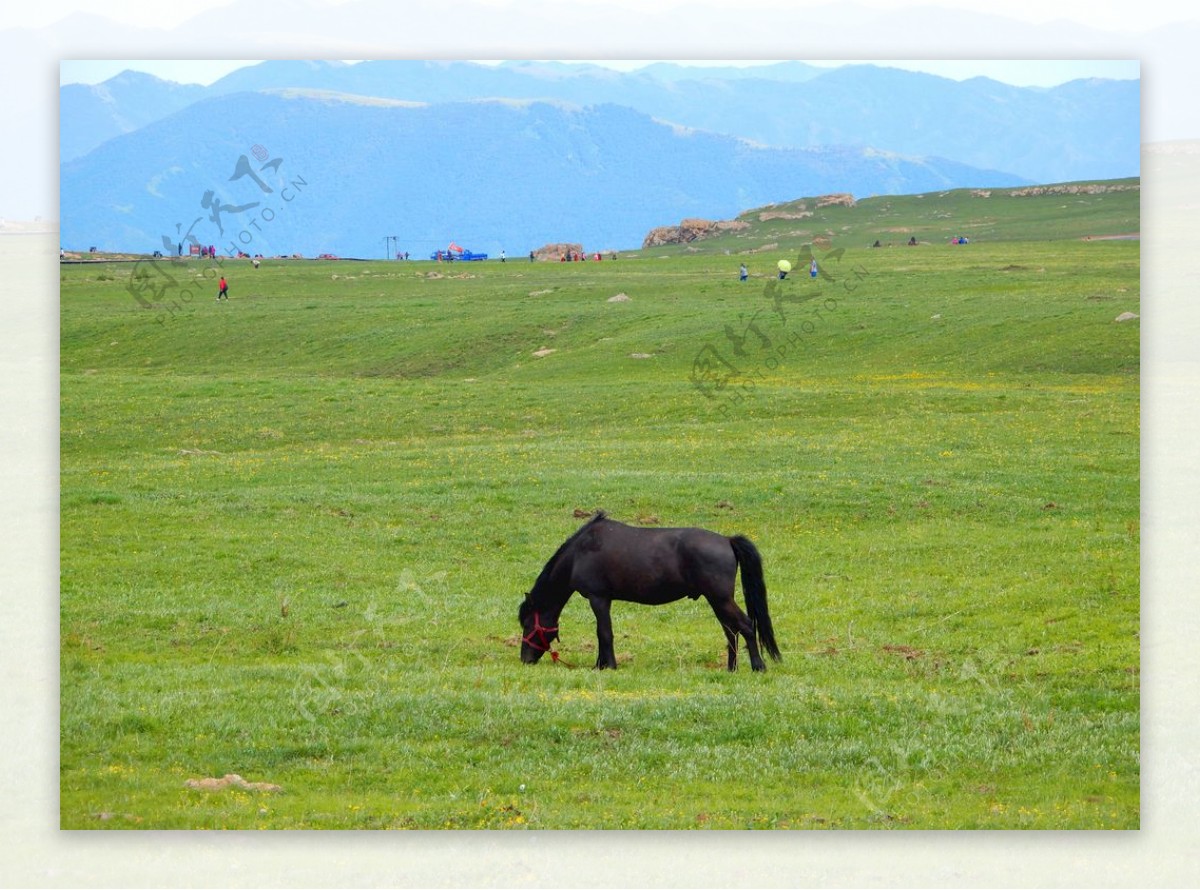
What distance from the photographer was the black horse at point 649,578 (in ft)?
56.3

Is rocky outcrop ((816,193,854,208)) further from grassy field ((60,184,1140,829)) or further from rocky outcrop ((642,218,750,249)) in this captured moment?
grassy field ((60,184,1140,829))

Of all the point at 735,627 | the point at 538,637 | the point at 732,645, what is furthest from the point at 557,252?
the point at 735,627

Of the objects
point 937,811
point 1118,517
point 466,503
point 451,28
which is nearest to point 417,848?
point 937,811

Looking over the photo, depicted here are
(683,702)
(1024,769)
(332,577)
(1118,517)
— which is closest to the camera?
(1024,769)

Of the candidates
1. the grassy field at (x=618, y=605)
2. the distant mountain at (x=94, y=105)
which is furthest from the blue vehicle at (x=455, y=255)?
the distant mountain at (x=94, y=105)

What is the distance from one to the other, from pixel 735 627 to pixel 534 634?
2.95m

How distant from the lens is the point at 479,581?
24828 millimetres

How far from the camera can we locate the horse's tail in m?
17.0

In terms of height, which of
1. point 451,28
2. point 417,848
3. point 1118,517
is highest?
point 451,28

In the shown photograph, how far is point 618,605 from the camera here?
Result: 23.3m

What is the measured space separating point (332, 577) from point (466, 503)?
20.2 feet

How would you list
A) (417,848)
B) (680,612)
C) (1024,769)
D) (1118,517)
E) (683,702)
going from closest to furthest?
(417,848)
(1024,769)
(683,702)
(680,612)
(1118,517)

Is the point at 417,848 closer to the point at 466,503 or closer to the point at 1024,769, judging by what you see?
the point at 1024,769

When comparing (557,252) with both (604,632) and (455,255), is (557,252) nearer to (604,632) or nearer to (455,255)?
(455,255)
